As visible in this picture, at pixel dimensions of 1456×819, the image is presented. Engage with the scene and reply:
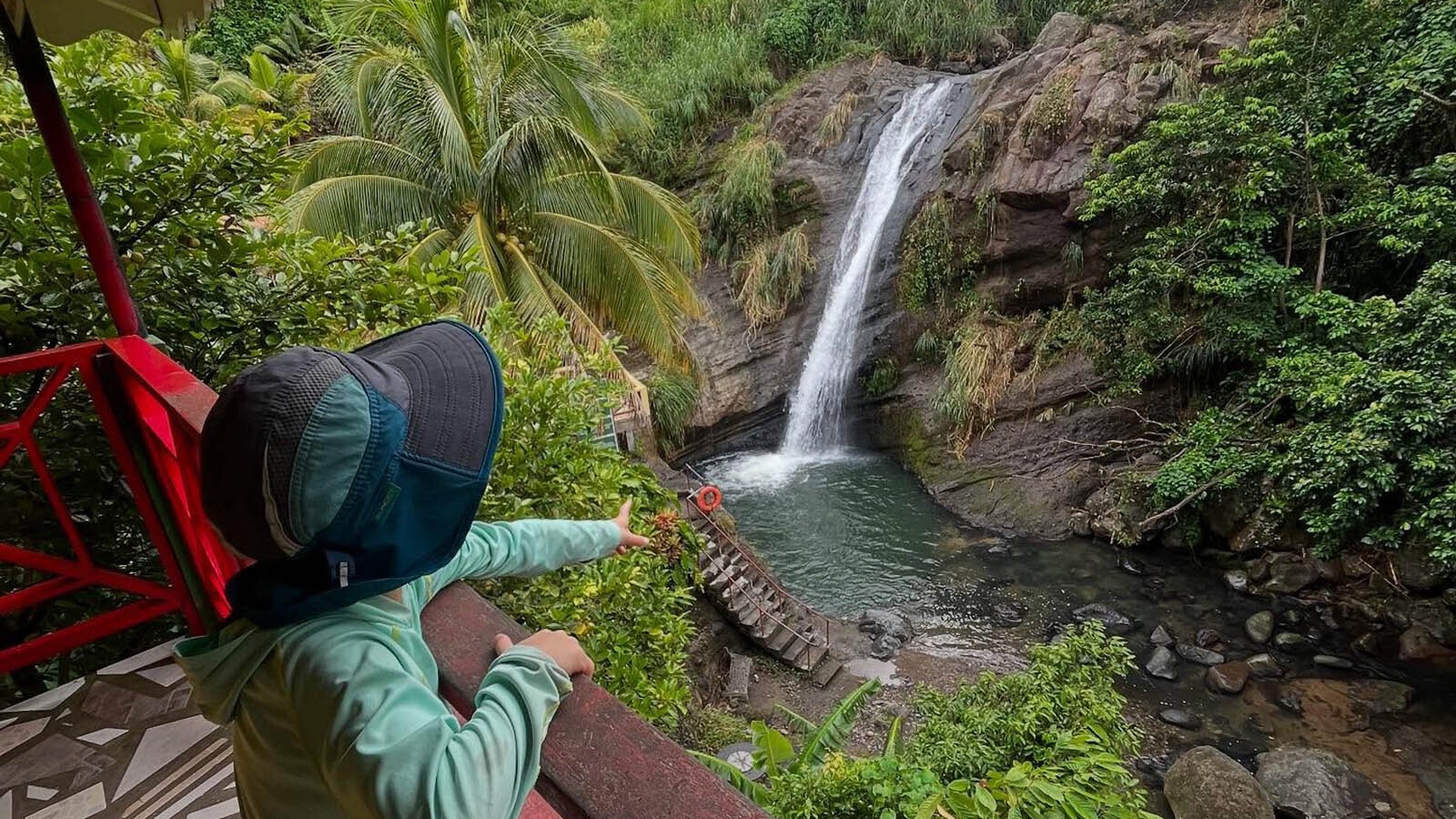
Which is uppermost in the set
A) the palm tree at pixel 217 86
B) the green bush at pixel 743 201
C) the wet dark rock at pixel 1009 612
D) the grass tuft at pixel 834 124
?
the palm tree at pixel 217 86

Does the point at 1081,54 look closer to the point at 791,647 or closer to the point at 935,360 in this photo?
the point at 935,360

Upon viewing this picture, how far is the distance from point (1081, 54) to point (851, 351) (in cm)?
670

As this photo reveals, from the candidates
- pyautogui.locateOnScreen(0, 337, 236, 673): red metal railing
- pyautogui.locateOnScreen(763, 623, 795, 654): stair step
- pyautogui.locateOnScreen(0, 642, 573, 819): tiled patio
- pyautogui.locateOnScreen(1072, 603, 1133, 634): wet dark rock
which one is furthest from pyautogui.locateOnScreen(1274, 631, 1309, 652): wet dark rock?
pyautogui.locateOnScreen(0, 337, 236, 673): red metal railing

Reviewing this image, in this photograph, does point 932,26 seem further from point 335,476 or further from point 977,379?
point 335,476

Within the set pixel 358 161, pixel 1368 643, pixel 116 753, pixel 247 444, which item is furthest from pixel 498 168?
pixel 1368 643

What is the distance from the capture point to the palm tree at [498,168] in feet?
23.1

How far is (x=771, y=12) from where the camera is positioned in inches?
721

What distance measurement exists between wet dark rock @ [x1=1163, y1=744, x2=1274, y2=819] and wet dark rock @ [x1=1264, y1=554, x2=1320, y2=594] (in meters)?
3.35

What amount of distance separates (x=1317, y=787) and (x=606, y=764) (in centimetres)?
809

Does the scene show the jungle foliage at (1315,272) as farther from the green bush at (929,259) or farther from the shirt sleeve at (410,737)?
the shirt sleeve at (410,737)

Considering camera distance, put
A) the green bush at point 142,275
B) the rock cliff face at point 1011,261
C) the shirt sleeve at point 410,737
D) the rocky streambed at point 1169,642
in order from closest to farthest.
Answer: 1. the shirt sleeve at point 410,737
2. the green bush at point 142,275
3. the rocky streambed at point 1169,642
4. the rock cliff face at point 1011,261

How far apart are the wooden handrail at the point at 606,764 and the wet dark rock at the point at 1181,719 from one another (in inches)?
331

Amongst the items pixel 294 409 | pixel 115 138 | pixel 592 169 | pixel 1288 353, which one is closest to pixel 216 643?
pixel 294 409

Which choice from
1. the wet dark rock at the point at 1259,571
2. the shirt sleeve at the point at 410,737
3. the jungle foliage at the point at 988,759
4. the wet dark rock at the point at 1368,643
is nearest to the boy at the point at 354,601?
the shirt sleeve at the point at 410,737
